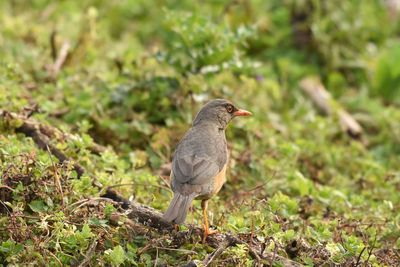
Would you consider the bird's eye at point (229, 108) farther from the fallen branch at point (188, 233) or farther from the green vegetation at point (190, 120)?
the fallen branch at point (188, 233)

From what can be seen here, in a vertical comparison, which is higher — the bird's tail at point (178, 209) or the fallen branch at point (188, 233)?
the bird's tail at point (178, 209)

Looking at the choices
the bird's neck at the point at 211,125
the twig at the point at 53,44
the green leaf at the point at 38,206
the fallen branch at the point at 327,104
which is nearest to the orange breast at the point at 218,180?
the bird's neck at the point at 211,125

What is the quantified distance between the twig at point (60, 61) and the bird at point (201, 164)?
285cm

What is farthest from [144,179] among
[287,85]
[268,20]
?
[268,20]

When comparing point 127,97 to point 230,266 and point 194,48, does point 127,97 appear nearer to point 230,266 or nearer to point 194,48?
point 194,48

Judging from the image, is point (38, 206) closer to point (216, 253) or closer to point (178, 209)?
point (178, 209)

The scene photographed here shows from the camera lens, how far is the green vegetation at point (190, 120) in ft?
15.0

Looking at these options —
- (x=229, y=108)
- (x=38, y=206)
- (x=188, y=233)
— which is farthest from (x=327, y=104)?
(x=38, y=206)

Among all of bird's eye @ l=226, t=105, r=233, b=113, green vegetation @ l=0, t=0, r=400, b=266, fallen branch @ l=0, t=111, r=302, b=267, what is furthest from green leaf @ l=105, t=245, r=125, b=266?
bird's eye @ l=226, t=105, r=233, b=113

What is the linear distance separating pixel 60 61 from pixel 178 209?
14.6ft

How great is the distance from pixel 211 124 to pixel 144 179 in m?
0.90

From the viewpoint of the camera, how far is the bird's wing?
16.1ft

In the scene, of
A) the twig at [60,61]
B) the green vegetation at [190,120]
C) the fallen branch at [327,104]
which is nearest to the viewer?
the green vegetation at [190,120]

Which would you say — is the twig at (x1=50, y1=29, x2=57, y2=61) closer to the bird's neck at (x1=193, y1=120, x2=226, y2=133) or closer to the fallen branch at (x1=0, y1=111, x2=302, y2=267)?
the bird's neck at (x1=193, y1=120, x2=226, y2=133)
